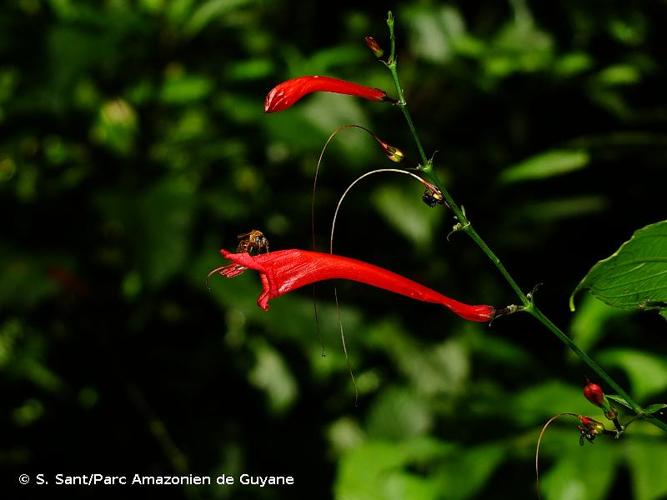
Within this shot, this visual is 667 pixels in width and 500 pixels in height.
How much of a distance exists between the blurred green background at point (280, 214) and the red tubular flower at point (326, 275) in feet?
2.57

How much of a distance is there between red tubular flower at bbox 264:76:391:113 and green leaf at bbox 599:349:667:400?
789mm

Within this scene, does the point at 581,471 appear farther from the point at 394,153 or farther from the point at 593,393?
the point at 394,153

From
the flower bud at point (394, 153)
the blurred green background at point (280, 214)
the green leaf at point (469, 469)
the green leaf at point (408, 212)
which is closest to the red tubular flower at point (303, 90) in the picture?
the flower bud at point (394, 153)

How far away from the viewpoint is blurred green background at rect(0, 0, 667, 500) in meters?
1.55

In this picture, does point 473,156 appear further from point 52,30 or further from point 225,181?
point 52,30

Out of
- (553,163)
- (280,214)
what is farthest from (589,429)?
(280,214)

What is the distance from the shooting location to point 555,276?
1.89m

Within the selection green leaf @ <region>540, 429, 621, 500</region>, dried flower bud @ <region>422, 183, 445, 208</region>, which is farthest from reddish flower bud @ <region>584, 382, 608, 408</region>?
green leaf @ <region>540, 429, 621, 500</region>

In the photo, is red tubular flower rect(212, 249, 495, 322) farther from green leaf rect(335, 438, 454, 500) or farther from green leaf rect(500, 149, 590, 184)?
green leaf rect(500, 149, 590, 184)

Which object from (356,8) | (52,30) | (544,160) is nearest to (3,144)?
(52,30)

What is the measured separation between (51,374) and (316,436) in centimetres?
74

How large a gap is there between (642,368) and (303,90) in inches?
33.8

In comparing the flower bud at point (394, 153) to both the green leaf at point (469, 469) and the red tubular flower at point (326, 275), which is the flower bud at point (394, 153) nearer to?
the red tubular flower at point (326, 275)

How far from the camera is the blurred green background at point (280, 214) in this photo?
155 cm
